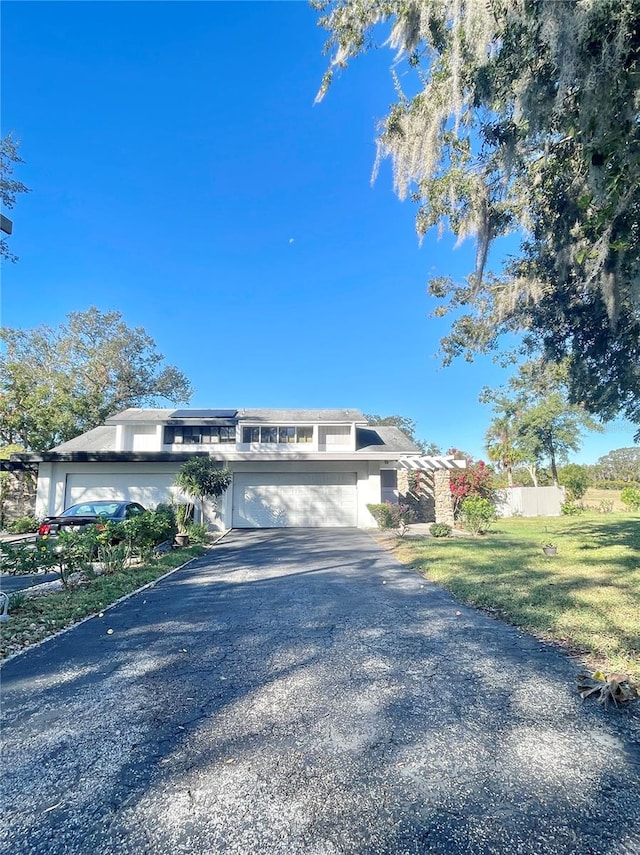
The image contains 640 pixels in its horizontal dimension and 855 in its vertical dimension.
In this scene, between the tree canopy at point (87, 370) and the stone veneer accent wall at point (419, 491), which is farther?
the tree canopy at point (87, 370)

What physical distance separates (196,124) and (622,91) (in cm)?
1003

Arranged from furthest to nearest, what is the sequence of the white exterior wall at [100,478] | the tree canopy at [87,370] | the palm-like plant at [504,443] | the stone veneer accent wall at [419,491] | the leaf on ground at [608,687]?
the palm-like plant at [504,443] → the tree canopy at [87,370] → the stone veneer accent wall at [419,491] → the white exterior wall at [100,478] → the leaf on ground at [608,687]

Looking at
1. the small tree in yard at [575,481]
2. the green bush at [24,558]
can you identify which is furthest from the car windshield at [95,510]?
the small tree in yard at [575,481]

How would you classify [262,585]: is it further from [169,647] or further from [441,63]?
[441,63]

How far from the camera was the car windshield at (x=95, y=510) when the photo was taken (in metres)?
11.0

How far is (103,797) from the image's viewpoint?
2.00 meters

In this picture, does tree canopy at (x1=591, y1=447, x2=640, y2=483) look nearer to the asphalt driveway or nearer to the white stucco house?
the white stucco house

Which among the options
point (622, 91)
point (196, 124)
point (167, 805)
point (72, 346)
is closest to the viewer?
point (167, 805)

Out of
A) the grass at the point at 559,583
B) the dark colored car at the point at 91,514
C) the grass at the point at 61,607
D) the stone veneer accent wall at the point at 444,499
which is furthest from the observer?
the stone veneer accent wall at the point at 444,499

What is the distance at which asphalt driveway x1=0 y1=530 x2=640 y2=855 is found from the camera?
1771 millimetres

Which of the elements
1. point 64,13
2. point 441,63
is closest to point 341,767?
point 441,63

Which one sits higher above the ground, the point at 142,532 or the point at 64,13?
the point at 64,13

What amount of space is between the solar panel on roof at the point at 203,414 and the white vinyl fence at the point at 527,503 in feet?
43.8

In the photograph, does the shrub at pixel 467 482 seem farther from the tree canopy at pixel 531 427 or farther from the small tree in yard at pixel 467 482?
the tree canopy at pixel 531 427
